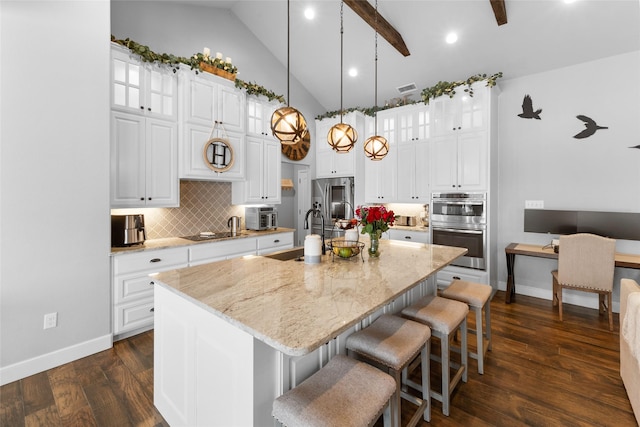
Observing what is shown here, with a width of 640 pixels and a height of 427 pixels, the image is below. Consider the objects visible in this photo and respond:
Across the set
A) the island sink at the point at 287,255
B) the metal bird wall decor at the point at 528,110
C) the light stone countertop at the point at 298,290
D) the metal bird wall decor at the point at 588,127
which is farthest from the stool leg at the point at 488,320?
the metal bird wall decor at the point at 528,110

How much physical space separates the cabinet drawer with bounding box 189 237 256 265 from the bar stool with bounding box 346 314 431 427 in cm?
230

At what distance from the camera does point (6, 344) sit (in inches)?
86.2

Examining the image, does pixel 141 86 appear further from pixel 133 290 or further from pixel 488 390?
pixel 488 390

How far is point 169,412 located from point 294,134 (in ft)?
6.18

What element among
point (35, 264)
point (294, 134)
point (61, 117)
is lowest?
point (35, 264)

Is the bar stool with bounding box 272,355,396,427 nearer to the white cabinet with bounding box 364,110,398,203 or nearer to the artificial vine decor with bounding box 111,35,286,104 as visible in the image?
the artificial vine decor with bounding box 111,35,286,104

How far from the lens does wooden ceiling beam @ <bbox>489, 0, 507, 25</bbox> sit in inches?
125

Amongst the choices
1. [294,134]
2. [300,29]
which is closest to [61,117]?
[294,134]

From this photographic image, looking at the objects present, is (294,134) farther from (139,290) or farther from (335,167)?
(335,167)

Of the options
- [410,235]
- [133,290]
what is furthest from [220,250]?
[410,235]

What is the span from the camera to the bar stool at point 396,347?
1464 millimetres

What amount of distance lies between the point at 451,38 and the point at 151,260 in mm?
4547

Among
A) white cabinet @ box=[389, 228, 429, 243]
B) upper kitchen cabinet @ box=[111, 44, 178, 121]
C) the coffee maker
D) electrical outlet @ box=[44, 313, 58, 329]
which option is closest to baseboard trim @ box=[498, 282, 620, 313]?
white cabinet @ box=[389, 228, 429, 243]

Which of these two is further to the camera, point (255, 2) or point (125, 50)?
point (255, 2)
